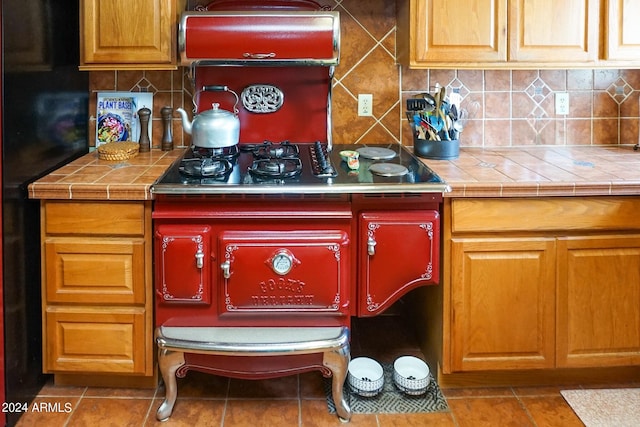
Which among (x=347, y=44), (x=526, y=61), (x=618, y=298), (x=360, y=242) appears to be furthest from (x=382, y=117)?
(x=618, y=298)

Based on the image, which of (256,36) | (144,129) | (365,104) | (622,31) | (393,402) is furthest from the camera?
(365,104)

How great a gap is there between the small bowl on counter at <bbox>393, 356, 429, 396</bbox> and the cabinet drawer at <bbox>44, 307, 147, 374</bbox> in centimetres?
91

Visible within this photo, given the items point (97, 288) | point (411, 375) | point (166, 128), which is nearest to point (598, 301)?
point (411, 375)

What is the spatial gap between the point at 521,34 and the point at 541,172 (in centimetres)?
58

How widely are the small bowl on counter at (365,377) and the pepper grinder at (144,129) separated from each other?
4.06ft

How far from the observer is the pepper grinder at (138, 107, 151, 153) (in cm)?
258

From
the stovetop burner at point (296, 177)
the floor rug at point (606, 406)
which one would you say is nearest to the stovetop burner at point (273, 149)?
the stovetop burner at point (296, 177)

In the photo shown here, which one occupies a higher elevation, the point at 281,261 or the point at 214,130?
the point at 214,130

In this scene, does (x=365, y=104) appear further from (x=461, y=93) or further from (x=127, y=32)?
(x=127, y=32)

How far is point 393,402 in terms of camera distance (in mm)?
2189

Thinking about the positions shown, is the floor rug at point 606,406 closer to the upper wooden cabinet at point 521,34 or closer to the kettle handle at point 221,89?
the upper wooden cabinet at point 521,34

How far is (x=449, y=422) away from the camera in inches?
81.4

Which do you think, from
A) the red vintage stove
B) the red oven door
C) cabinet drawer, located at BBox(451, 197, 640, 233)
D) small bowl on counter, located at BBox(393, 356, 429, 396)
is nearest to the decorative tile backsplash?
the red vintage stove

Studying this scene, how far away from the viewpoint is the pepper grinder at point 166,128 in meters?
2.64
